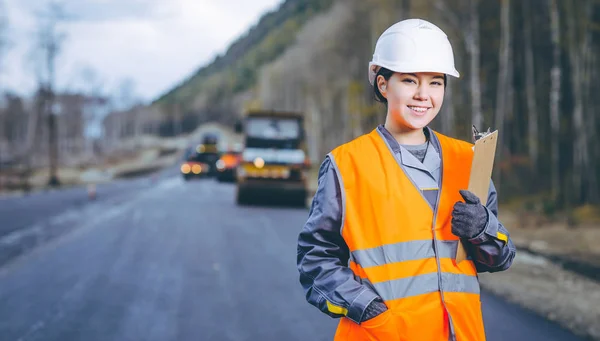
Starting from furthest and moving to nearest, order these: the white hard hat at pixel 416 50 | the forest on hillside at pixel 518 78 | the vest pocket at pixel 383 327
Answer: the forest on hillside at pixel 518 78, the white hard hat at pixel 416 50, the vest pocket at pixel 383 327

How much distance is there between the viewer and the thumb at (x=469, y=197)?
2.28 metres

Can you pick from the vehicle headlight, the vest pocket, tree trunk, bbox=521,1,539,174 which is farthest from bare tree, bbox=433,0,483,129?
the vest pocket

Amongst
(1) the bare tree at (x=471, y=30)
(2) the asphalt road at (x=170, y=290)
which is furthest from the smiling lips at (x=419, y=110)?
(1) the bare tree at (x=471, y=30)

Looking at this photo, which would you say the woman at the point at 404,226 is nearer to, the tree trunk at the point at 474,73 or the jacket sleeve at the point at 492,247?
the jacket sleeve at the point at 492,247

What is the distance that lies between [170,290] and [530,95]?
19286 mm

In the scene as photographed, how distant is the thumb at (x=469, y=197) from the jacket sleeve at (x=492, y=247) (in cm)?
7

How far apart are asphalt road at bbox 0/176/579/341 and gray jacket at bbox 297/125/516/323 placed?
381 centimetres

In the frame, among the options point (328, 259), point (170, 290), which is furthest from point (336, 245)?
point (170, 290)

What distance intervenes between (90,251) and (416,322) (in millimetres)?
10037

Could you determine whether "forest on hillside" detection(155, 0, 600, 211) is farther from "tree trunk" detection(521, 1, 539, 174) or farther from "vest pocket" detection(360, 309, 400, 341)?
Answer: "vest pocket" detection(360, 309, 400, 341)

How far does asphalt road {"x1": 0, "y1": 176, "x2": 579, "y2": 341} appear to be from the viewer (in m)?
6.30

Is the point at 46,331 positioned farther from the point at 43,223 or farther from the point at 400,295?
the point at 43,223

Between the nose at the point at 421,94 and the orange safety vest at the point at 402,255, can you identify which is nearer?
the orange safety vest at the point at 402,255

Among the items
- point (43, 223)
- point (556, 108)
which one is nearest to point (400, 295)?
point (43, 223)
